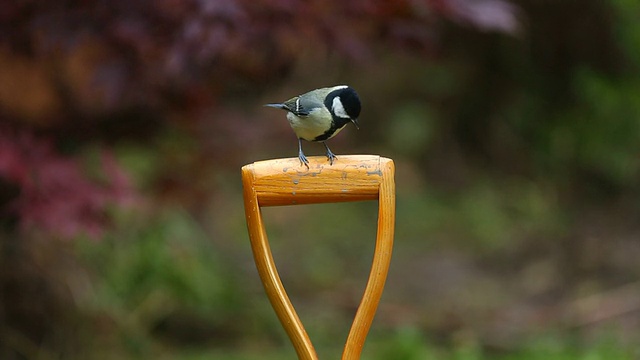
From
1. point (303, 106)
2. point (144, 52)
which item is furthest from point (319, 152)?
point (303, 106)

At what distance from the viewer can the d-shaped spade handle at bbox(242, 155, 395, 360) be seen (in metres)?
1.60

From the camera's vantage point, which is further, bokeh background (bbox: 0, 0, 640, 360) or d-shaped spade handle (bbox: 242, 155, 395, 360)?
bokeh background (bbox: 0, 0, 640, 360)

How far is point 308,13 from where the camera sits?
2252mm

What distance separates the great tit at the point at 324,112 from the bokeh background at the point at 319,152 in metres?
0.48

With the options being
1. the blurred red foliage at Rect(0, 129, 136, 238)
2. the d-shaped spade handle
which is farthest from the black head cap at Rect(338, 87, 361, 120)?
the blurred red foliage at Rect(0, 129, 136, 238)

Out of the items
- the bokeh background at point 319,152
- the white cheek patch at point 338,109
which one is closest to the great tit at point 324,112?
the white cheek patch at point 338,109

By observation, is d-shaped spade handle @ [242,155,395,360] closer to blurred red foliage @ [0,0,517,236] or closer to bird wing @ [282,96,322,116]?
bird wing @ [282,96,322,116]

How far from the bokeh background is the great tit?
48 centimetres

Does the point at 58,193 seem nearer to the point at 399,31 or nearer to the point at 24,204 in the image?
the point at 24,204

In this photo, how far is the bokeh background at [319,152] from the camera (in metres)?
2.30

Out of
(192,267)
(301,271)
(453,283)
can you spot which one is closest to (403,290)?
(453,283)

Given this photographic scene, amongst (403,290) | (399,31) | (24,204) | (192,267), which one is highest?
(399,31)

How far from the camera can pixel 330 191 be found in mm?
1600

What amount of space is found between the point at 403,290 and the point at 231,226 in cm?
135
